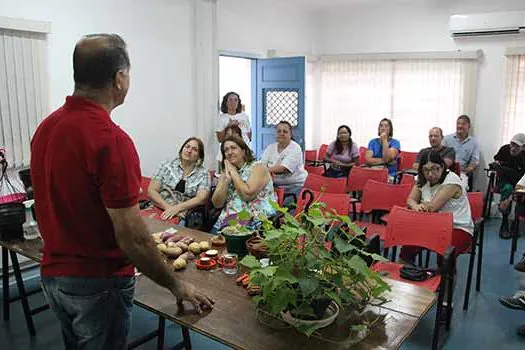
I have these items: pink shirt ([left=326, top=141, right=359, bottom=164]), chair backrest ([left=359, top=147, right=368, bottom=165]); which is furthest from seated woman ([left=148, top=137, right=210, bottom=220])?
chair backrest ([left=359, top=147, right=368, bottom=165])

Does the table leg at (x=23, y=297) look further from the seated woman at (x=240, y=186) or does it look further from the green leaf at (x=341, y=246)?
the green leaf at (x=341, y=246)

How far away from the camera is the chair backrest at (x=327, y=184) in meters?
4.05

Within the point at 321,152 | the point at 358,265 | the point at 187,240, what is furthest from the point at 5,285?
the point at 321,152

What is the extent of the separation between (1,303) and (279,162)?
2.70 metres

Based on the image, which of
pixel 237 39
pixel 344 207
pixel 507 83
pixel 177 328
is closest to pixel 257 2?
pixel 237 39

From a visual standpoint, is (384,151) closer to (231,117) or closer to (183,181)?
(231,117)

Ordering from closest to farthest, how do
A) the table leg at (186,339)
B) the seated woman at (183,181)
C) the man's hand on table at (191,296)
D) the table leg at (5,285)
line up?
the man's hand on table at (191,296) → the table leg at (186,339) → the table leg at (5,285) → the seated woman at (183,181)

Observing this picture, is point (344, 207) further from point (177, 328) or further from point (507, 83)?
point (507, 83)

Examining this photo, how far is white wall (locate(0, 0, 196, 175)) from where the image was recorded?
3.88 metres

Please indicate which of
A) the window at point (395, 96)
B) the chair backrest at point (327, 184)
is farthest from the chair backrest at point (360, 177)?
the window at point (395, 96)

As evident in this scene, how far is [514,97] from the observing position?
228 inches

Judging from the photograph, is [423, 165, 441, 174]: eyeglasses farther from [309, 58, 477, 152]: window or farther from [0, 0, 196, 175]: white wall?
→ [309, 58, 477, 152]: window

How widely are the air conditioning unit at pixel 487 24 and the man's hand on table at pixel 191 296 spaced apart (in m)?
5.38

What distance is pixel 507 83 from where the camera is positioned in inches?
229
